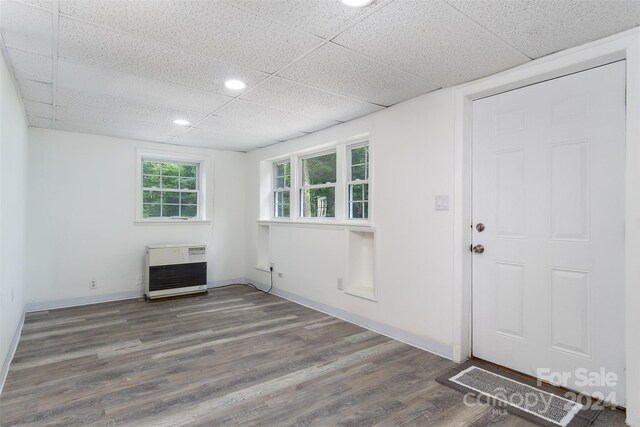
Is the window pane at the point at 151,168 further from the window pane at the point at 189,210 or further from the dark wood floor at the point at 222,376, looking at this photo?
the dark wood floor at the point at 222,376

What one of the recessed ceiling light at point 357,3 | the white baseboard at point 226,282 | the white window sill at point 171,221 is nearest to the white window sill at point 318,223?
the white window sill at point 171,221

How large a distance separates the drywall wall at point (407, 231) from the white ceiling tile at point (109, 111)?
178 centimetres

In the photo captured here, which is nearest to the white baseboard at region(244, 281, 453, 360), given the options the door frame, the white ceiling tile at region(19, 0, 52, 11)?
the door frame

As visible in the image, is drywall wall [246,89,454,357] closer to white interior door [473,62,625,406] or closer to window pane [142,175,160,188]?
white interior door [473,62,625,406]

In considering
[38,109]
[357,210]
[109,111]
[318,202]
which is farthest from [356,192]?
[38,109]

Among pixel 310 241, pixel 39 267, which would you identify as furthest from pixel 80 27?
pixel 39 267

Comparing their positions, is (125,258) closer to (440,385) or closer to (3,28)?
(3,28)

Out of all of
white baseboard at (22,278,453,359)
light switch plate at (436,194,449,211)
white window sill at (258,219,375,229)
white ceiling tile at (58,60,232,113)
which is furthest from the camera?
white window sill at (258,219,375,229)

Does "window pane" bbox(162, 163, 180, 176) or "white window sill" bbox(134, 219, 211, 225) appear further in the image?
"window pane" bbox(162, 163, 180, 176)

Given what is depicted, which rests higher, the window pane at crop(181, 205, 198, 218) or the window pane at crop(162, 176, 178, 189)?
the window pane at crop(162, 176, 178, 189)

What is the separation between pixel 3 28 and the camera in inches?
77.4

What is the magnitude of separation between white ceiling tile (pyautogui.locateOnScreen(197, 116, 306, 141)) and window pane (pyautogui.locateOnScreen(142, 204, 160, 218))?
174cm

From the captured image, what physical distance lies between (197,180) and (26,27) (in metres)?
3.73

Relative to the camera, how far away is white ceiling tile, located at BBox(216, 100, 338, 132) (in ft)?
11.2
